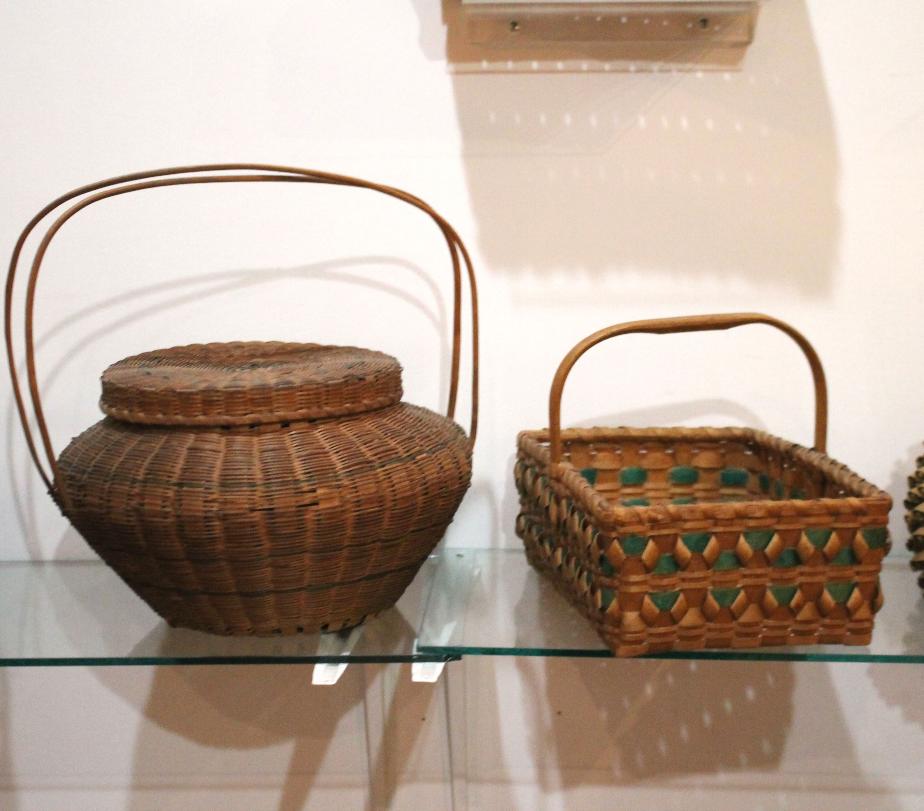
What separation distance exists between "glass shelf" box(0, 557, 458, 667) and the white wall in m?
0.10

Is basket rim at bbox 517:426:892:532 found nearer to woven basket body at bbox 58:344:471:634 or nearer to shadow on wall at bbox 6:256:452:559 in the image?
woven basket body at bbox 58:344:471:634

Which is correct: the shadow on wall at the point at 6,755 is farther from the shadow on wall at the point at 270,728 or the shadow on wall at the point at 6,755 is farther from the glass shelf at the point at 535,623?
the glass shelf at the point at 535,623

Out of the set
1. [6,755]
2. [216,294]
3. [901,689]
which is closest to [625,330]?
[216,294]

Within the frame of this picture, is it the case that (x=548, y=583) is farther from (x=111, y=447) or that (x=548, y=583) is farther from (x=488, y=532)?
(x=111, y=447)

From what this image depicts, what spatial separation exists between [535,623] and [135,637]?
293 millimetres

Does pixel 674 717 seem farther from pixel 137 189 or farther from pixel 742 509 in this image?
pixel 137 189

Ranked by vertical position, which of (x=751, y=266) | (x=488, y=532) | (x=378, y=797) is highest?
(x=751, y=266)

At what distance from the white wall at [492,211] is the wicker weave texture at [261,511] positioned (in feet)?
0.72

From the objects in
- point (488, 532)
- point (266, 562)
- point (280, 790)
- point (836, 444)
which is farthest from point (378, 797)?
point (836, 444)

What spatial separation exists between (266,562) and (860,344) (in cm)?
56

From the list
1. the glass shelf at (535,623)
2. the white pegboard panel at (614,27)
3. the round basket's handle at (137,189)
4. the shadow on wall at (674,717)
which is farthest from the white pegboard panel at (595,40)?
the shadow on wall at (674,717)

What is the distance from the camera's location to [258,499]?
564mm

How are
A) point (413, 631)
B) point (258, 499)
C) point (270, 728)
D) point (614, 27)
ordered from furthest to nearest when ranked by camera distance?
point (270, 728) < point (614, 27) < point (413, 631) < point (258, 499)

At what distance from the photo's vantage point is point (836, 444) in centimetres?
84
